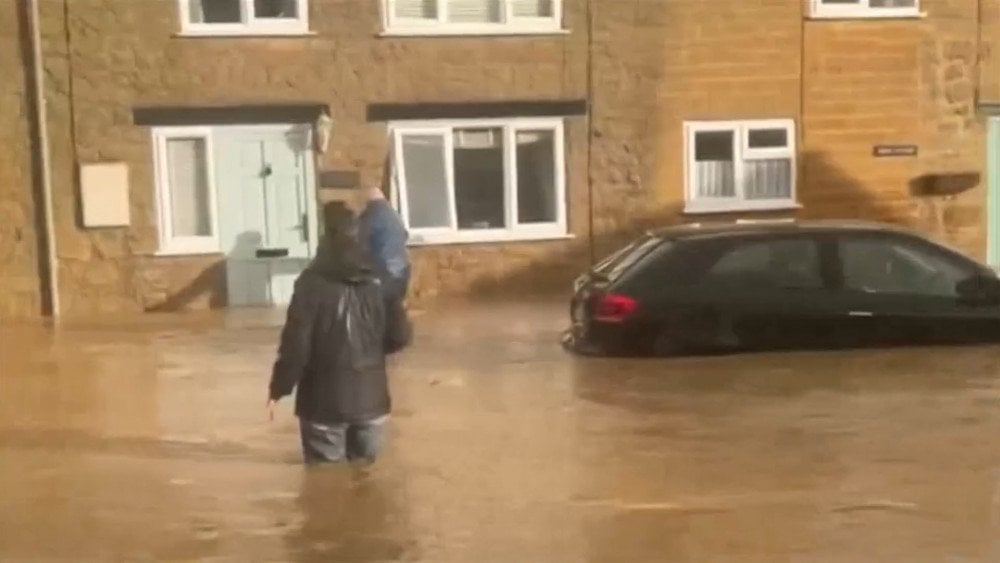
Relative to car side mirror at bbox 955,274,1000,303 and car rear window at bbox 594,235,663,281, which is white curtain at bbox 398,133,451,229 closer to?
car rear window at bbox 594,235,663,281

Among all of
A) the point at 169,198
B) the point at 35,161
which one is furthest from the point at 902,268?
the point at 35,161

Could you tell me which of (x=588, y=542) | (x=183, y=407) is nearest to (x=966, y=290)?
(x=588, y=542)

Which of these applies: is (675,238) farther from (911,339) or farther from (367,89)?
(367,89)

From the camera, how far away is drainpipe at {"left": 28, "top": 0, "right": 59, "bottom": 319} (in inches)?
667

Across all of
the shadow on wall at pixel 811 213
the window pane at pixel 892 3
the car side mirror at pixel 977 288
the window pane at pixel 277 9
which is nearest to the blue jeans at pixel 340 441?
the car side mirror at pixel 977 288

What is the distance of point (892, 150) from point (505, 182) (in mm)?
5502

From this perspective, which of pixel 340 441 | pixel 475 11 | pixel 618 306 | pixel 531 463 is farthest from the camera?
pixel 475 11

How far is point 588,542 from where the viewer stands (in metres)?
7.34

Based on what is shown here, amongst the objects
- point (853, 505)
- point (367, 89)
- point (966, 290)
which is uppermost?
point (367, 89)

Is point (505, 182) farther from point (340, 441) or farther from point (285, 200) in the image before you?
point (340, 441)

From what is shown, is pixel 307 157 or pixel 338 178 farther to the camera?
pixel 307 157

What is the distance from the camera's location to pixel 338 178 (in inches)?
696

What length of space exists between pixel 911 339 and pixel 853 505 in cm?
455

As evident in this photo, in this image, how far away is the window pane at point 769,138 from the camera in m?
18.7
